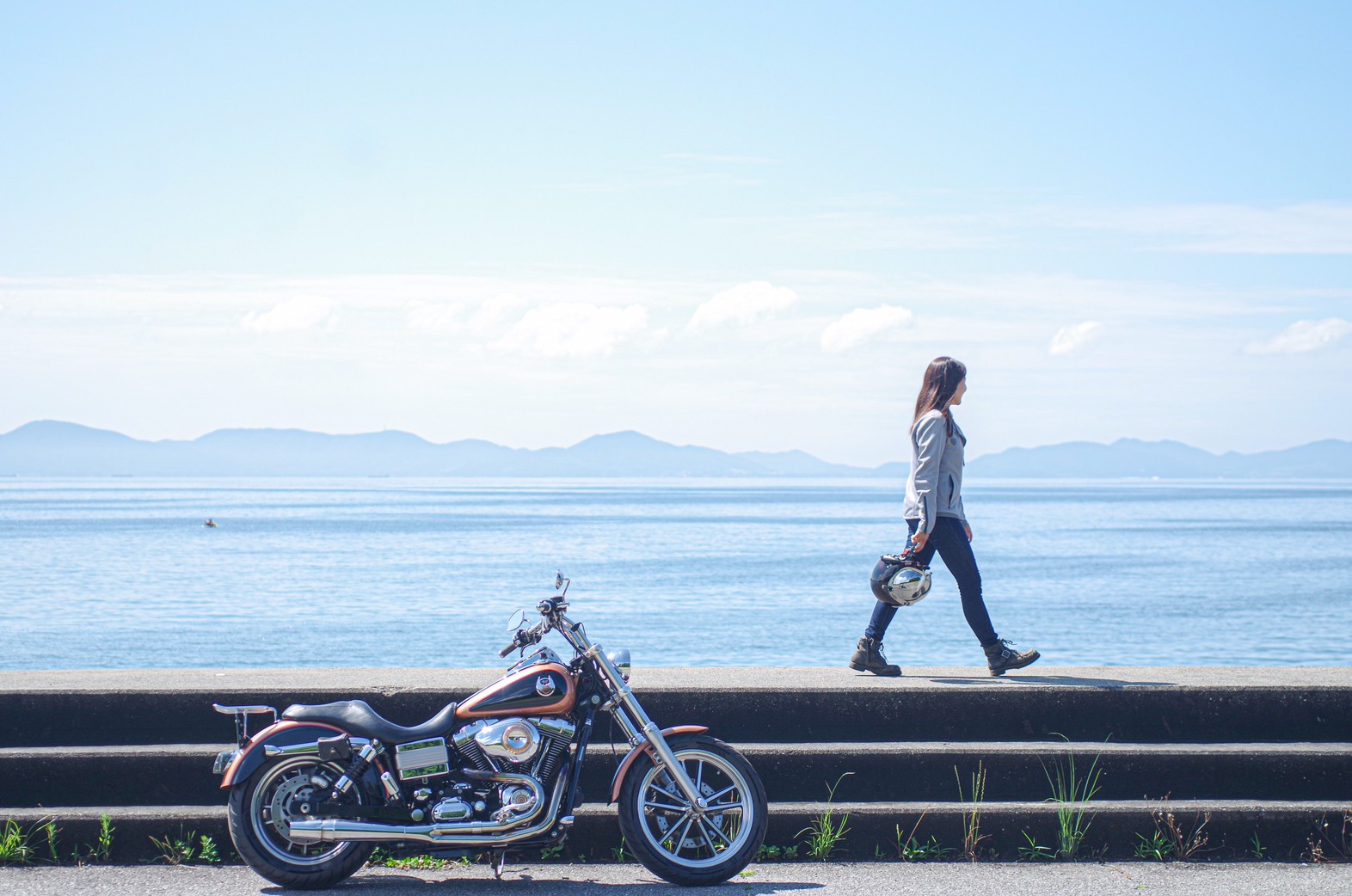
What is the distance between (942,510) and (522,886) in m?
2.93

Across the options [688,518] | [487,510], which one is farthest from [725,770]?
[487,510]

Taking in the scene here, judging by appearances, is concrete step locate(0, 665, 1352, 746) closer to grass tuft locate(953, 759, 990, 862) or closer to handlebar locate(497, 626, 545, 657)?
grass tuft locate(953, 759, 990, 862)

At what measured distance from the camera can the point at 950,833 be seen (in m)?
5.70

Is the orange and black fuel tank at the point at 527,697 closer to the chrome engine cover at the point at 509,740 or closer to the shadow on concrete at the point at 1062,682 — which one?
the chrome engine cover at the point at 509,740

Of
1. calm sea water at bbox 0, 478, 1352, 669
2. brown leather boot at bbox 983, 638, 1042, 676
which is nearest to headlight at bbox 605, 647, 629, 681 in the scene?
brown leather boot at bbox 983, 638, 1042, 676

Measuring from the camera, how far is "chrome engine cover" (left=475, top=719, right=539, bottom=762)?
5.18 m

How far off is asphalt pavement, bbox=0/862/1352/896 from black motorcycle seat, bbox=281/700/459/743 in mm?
622

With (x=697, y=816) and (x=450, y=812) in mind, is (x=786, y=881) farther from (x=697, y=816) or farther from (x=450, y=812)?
(x=450, y=812)

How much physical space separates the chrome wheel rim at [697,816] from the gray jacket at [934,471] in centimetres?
197

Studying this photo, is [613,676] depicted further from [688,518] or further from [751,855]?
[688,518]

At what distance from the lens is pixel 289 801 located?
5.20m

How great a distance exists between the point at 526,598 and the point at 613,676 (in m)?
35.7

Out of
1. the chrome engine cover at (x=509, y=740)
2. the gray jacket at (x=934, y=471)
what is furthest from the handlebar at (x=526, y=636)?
the gray jacket at (x=934, y=471)

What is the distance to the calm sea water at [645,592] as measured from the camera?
92.6 ft
